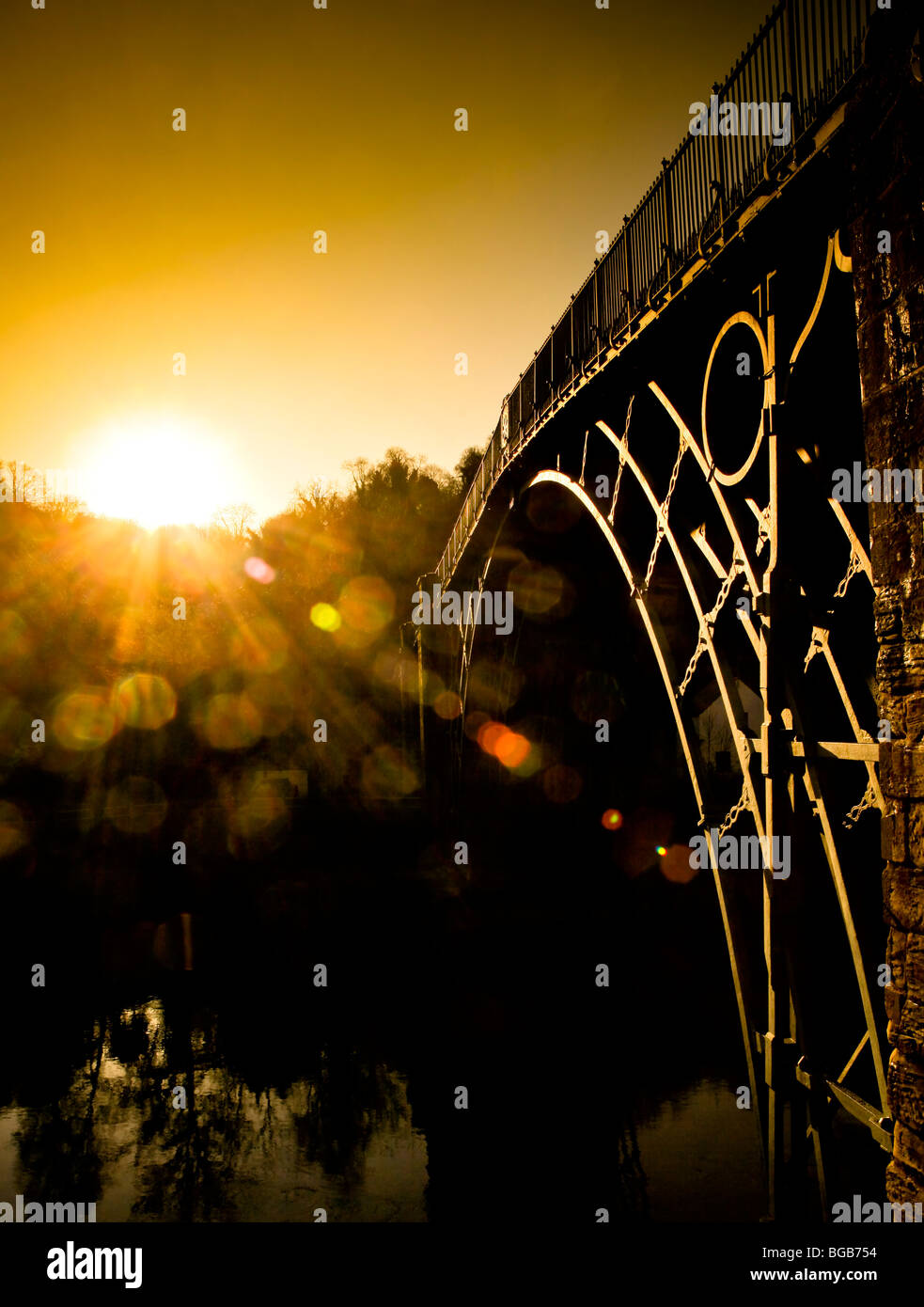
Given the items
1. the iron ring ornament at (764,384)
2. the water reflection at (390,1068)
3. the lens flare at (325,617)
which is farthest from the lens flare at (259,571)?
the iron ring ornament at (764,384)

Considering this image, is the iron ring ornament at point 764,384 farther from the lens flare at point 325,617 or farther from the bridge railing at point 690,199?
the lens flare at point 325,617

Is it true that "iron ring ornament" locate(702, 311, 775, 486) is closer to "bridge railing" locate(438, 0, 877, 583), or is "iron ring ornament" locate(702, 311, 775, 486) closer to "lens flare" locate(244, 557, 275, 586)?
"bridge railing" locate(438, 0, 877, 583)

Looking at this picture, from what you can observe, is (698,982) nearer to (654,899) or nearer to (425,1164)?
(654,899)

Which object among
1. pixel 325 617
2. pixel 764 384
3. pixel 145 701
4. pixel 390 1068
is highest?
pixel 325 617

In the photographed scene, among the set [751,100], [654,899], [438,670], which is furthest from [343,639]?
[751,100]

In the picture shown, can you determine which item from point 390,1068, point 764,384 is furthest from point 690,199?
point 390,1068

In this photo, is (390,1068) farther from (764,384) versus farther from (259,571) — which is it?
(259,571)

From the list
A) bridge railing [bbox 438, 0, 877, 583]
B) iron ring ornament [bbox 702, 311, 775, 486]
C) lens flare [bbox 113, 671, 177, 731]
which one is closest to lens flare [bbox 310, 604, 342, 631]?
lens flare [bbox 113, 671, 177, 731]

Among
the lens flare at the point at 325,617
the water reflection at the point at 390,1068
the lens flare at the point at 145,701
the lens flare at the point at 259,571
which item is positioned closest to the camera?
the water reflection at the point at 390,1068

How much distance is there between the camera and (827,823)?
4.75 m

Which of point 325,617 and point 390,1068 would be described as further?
point 325,617

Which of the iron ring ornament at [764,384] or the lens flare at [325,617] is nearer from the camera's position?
the iron ring ornament at [764,384]

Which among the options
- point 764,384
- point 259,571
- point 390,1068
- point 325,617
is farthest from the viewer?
point 259,571
